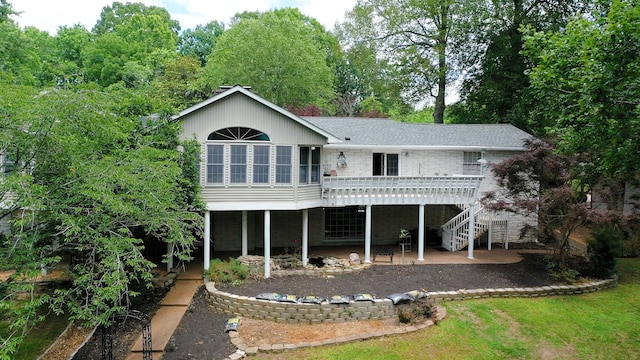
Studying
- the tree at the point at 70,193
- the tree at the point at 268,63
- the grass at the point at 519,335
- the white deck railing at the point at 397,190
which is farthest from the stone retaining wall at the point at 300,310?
the tree at the point at 268,63

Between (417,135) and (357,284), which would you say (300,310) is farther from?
(417,135)

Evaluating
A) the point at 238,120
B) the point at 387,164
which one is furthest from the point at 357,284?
the point at 387,164

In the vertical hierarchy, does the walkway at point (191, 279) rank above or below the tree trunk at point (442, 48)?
below

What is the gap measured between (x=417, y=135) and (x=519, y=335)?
10703 millimetres

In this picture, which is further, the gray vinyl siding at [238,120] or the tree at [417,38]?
the tree at [417,38]

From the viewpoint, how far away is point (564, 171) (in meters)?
14.2

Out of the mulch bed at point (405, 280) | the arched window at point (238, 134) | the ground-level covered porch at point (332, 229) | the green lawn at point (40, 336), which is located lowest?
the green lawn at point (40, 336)

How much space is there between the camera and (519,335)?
10602 millimetres

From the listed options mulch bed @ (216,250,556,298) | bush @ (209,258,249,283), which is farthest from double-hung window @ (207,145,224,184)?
mulch bed @ (216,250,556,298)

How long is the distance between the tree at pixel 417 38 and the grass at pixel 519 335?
2198cm

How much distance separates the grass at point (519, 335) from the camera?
9.53 metres

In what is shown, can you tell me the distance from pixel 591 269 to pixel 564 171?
424 centimetres

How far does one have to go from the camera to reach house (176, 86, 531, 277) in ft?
44.8

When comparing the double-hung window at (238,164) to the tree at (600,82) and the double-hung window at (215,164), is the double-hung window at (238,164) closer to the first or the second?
the double-hung window at (215,164)
